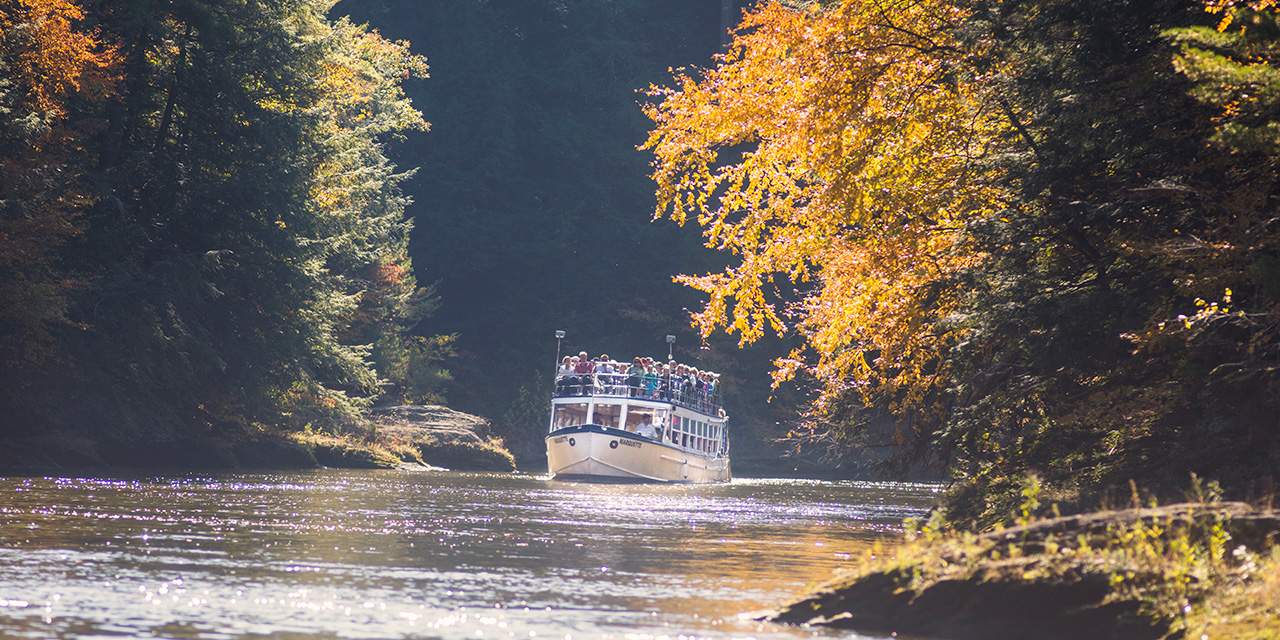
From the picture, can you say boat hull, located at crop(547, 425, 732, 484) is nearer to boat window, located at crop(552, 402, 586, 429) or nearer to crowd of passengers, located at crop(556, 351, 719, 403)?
boat window, located at crop(552, 402, 586, 429)

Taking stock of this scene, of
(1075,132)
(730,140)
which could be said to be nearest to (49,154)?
(730,140)

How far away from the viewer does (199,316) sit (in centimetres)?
3953

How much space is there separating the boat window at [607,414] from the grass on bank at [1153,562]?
3529cm

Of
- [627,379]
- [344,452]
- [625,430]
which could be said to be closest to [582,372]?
[627,379]

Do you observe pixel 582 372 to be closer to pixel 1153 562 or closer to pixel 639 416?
pixel 639 416

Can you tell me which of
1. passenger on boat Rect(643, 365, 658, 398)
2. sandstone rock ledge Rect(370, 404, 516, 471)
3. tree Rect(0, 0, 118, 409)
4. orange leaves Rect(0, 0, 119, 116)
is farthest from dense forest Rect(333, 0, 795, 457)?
orange leaves Rect(0, 0, 119, 116)

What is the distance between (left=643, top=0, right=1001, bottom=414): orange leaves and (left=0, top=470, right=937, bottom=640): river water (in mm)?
2999

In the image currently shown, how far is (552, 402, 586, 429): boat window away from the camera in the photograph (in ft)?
153

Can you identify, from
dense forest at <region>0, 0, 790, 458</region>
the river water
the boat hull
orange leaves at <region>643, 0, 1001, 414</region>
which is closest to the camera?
the river water

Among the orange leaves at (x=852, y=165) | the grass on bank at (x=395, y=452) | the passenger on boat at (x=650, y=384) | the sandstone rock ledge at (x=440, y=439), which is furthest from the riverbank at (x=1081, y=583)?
the sandstone rock ledge at (x=440, y=439)

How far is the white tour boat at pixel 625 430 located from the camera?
44781 millimetres

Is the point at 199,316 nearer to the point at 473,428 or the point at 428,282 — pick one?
the point at 473,428

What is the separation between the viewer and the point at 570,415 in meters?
47.1

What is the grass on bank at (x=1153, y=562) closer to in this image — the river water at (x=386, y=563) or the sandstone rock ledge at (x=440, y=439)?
the river water at (x=386, y=563)
